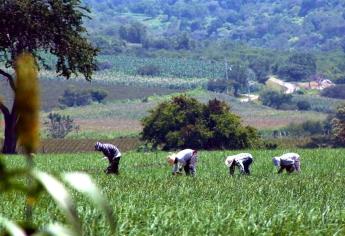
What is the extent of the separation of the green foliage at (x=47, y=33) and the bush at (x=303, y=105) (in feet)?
443

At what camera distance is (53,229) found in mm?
1831

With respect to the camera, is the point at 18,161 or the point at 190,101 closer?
the point at 18,161

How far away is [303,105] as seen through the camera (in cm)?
17812

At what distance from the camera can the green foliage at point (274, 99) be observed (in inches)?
7067

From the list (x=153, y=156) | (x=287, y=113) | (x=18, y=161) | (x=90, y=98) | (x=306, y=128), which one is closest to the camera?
(x=18, y=161)

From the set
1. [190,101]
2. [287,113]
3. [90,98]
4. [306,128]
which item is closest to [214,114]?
[190,101]

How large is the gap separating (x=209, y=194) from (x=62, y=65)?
3108 cm

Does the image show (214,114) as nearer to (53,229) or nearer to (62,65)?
(62,65)

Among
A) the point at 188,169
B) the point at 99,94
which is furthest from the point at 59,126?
the point at 188,169

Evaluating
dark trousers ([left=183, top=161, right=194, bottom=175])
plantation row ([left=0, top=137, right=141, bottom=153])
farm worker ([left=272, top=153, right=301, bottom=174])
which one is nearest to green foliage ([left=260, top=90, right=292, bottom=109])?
plantation row ([left=0, top=137, right=141, bottom=153])

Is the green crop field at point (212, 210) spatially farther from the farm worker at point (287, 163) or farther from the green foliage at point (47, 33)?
the green foliage at point (47, 33)

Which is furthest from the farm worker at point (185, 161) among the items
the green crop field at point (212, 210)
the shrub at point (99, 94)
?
the shrub at point (99, 94)

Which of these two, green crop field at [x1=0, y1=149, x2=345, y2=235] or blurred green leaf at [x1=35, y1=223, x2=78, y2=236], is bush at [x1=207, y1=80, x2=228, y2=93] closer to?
green crop field at [x1=0, y1=149, x2=345, y2=235]

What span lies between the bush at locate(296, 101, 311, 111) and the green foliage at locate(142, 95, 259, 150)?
11364 centimetres
